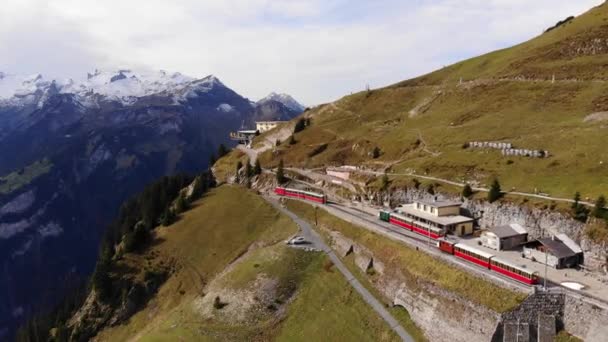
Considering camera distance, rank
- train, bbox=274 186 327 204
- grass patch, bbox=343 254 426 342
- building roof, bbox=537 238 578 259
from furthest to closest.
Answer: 1. train, bbox=274 186 327 204
2. building roof, bbox=537 238 578 259
3. grass patch, bbox=343 254 426 342

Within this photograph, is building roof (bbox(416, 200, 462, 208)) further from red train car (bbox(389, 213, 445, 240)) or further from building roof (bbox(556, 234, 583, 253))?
building roof (bbox(556, 234, 583, 253))

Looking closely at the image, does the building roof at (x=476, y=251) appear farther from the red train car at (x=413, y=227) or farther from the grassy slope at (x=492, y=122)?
the grassy slope at (x=492, y=122)

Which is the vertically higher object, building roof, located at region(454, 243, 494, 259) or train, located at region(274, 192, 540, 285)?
building roof, located at region(454, 243, 494, 259)

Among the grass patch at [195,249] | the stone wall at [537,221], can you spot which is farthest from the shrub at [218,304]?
the stone wall at [537,221]

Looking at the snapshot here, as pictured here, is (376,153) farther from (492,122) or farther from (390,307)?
(390,307)

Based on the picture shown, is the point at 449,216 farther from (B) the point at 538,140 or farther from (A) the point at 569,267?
(B) the point at 538,140

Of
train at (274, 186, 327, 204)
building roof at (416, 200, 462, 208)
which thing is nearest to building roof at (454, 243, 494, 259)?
building roof at (416, 200, 462, 208)
